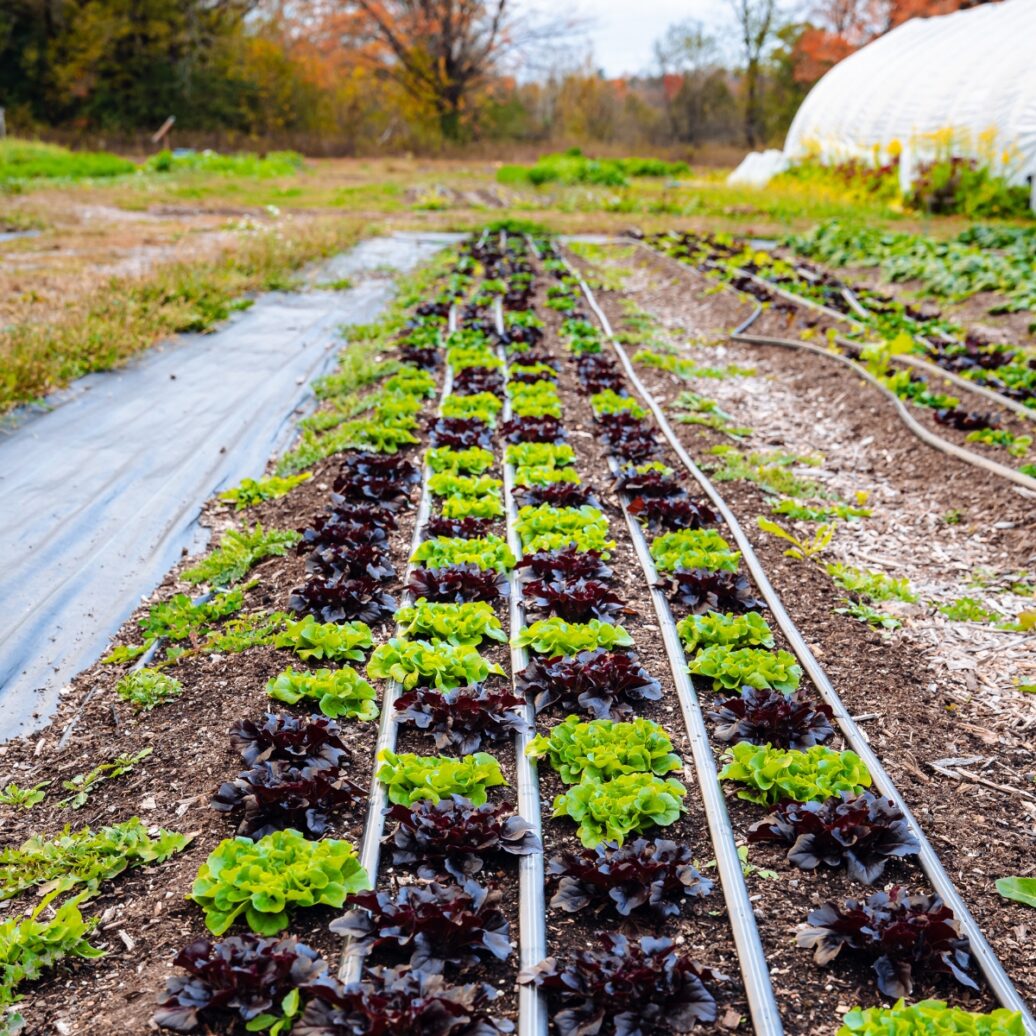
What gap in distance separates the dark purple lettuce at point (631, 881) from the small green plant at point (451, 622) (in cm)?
137

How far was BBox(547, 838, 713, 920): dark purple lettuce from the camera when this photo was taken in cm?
273

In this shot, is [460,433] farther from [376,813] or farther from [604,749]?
[376,813]

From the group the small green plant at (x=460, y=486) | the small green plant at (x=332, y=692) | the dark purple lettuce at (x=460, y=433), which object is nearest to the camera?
the small green plant at (x=332, y=692)

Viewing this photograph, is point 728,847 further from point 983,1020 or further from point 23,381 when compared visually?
point 23,381

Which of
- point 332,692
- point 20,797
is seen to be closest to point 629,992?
point 332,692

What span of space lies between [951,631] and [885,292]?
351 inches

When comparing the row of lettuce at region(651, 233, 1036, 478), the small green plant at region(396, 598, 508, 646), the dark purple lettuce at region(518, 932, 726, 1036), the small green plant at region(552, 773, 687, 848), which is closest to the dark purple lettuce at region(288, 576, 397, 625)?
the small green plant at region(396, 598, 508, 646)

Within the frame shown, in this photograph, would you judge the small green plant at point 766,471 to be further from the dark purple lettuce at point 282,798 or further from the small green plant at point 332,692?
the dark purple lettuce at point 282,798

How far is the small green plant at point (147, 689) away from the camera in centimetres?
376

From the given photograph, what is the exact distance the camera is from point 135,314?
29.2 ft

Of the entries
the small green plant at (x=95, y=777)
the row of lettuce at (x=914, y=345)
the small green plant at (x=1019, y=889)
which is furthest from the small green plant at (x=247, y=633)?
the row of lettuce at (x=914, y=345)

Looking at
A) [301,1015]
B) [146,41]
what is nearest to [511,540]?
[301,1015]

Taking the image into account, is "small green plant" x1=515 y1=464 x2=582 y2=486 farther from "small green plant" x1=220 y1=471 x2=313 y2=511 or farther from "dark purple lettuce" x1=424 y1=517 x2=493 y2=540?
"small green plant" x1=220 y1=471 x2=313 y2=511

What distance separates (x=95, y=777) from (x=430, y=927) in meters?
1.49
